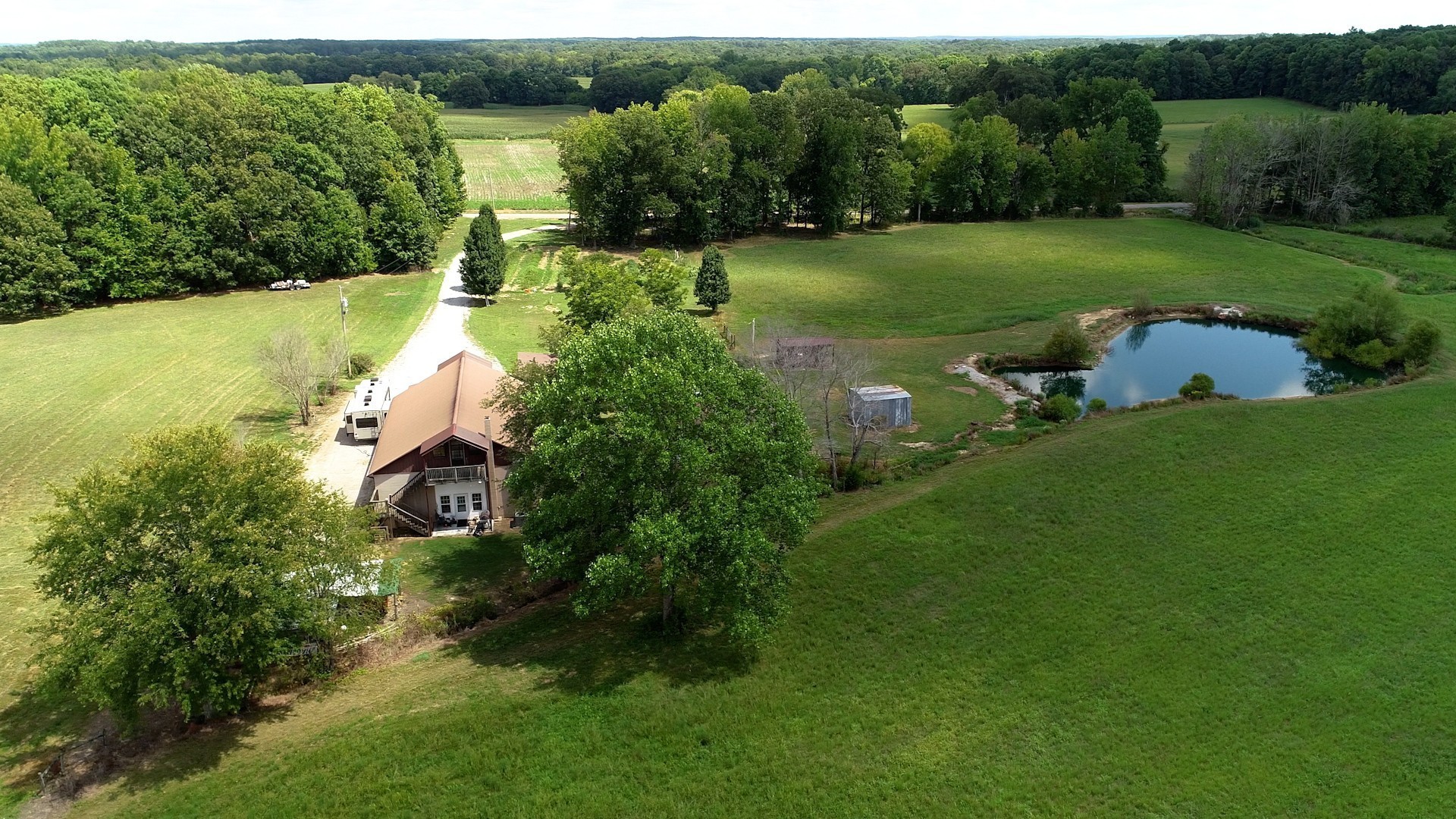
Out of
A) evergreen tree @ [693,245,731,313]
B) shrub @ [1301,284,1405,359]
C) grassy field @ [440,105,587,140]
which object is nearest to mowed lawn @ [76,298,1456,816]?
shrub @ [1301,284,1405,359]

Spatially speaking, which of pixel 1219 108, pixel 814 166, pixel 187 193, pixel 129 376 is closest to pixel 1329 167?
pixel 814 166

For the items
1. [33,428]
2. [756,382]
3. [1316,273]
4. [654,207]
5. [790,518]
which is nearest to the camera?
[790,518]

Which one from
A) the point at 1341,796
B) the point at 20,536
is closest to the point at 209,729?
the point at 20,536

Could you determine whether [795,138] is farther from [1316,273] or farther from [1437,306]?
[1437,306]

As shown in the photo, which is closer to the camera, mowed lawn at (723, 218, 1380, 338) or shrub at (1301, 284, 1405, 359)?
shrub at (1301, 284, 1405, 359)

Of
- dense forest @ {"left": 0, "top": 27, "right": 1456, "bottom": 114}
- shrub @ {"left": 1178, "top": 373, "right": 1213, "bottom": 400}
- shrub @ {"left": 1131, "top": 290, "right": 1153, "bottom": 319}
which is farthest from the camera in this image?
dense forest @ {"left": 0, "top": 27, "right": 1456, "bottom": 114}

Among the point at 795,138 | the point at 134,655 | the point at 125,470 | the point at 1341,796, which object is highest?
the point at 795,138

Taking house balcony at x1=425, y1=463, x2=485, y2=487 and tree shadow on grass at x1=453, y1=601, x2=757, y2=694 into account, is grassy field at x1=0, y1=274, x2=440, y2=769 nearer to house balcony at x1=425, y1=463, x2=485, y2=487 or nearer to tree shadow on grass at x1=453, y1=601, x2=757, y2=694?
house balcony at x1=425, y1=463, x2=485, y2=487
